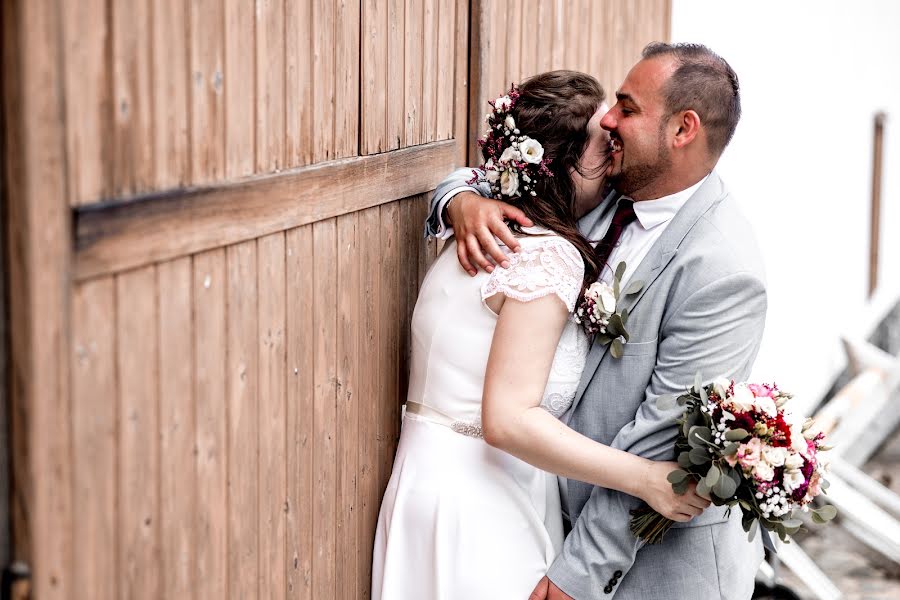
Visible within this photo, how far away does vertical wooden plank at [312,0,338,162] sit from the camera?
2131 mm

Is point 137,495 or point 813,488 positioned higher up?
point 137,495

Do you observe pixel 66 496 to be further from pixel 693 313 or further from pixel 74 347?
pixel 693 313

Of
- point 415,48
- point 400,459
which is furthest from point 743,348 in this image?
point 415,48

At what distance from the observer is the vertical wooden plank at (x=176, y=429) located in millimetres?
1621

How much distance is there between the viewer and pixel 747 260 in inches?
97.1

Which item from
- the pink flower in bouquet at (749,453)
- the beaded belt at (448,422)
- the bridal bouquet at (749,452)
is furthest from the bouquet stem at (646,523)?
the beaded belt at (448,422)

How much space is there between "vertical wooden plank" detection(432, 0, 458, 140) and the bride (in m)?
0.49

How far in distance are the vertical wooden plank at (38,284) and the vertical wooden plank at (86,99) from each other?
2cm

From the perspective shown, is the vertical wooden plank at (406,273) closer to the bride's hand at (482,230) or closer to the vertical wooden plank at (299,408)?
the bride's hand at (482,230)

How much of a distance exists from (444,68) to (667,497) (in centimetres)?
144

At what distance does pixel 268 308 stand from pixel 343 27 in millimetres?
682

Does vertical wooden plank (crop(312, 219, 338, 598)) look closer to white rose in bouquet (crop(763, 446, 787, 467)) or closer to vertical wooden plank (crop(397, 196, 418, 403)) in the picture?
vertical wooden plank (crop(397, 196, 418, 403))

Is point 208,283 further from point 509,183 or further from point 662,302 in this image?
point 662,302

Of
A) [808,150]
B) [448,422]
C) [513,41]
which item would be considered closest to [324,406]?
[448,422]
